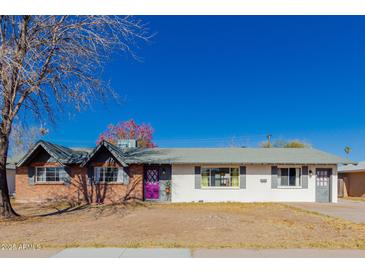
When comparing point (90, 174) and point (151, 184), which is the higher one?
point (90, 174)

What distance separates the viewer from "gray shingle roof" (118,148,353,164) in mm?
18672

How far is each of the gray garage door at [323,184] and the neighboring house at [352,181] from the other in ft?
24.1

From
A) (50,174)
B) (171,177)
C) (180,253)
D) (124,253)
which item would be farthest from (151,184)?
(180,253)

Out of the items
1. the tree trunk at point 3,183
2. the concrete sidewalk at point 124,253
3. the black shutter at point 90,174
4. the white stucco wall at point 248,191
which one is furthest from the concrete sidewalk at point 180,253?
the white stucco wall at point 248,191

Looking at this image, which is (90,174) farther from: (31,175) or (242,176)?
(242,176)

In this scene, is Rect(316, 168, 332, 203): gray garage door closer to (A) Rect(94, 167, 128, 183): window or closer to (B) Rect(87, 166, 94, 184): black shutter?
(A) Rect(94, 167, 128, 183): window

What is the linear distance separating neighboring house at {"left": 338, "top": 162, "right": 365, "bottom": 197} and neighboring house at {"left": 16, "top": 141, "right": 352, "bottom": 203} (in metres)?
7.84

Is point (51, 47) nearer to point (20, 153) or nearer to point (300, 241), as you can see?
point (300, 241)

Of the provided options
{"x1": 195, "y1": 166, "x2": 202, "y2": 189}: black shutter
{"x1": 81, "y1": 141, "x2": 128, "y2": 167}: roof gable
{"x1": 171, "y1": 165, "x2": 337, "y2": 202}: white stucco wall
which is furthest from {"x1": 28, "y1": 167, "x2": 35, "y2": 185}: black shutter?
{"x1": 195, "y1": 166, "x2": 202, "y2": 189}: black shutter

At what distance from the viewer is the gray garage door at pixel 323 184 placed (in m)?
19.0

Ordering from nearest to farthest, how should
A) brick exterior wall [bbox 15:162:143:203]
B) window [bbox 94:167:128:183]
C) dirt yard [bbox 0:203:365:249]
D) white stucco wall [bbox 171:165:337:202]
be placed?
1. dirt yard [bbox 0:203:365:249]
2. brick exterior wall [bbox 15:162:143:203]
3. window [bbox 94:167:128:183]
4. white stucco wall [bbox 171:165:337:202]

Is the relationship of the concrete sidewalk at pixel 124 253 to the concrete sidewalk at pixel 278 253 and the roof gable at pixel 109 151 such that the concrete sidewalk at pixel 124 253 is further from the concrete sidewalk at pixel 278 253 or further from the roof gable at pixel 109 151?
the roof gable at pixel 109 151

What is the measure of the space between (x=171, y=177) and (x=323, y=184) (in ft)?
33.3

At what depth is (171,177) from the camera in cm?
1886
